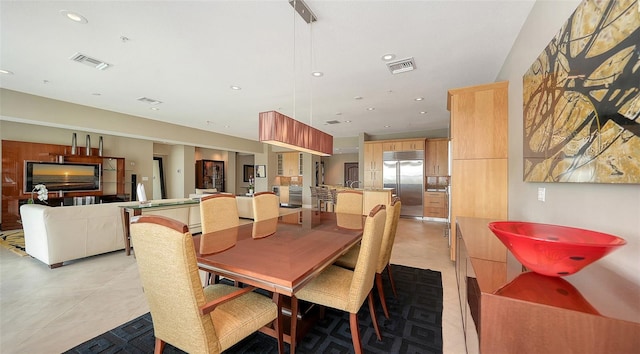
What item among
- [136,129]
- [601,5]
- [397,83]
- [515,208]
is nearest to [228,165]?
[136,129]

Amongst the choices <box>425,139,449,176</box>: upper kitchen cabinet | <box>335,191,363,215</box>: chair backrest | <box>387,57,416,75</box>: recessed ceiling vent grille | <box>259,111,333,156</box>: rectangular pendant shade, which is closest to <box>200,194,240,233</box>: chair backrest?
<box>259,111,333,156</box>: rectangular pendant shade

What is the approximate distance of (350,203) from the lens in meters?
3.55

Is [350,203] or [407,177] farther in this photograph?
[407,177]

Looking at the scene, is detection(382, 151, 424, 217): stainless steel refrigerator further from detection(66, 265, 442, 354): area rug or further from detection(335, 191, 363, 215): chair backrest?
detection(66, 265, 442, 354): area rug

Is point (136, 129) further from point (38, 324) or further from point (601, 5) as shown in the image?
point (601, 5)

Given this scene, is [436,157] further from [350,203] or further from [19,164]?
[19,164]

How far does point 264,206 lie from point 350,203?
4.17 feet

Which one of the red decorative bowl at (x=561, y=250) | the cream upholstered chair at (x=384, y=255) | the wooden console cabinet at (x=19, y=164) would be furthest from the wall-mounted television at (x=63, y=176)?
the red decorative bowl at (x=561, y=250)

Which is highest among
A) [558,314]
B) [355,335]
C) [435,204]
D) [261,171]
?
[261,171]

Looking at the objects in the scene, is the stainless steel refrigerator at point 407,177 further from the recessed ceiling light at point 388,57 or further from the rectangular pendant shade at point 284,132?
the rectangular pendant shade at point 284,132

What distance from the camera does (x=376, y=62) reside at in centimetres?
298

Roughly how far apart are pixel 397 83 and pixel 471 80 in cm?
109

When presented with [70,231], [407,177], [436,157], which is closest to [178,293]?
[70,231]

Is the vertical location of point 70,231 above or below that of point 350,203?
below
